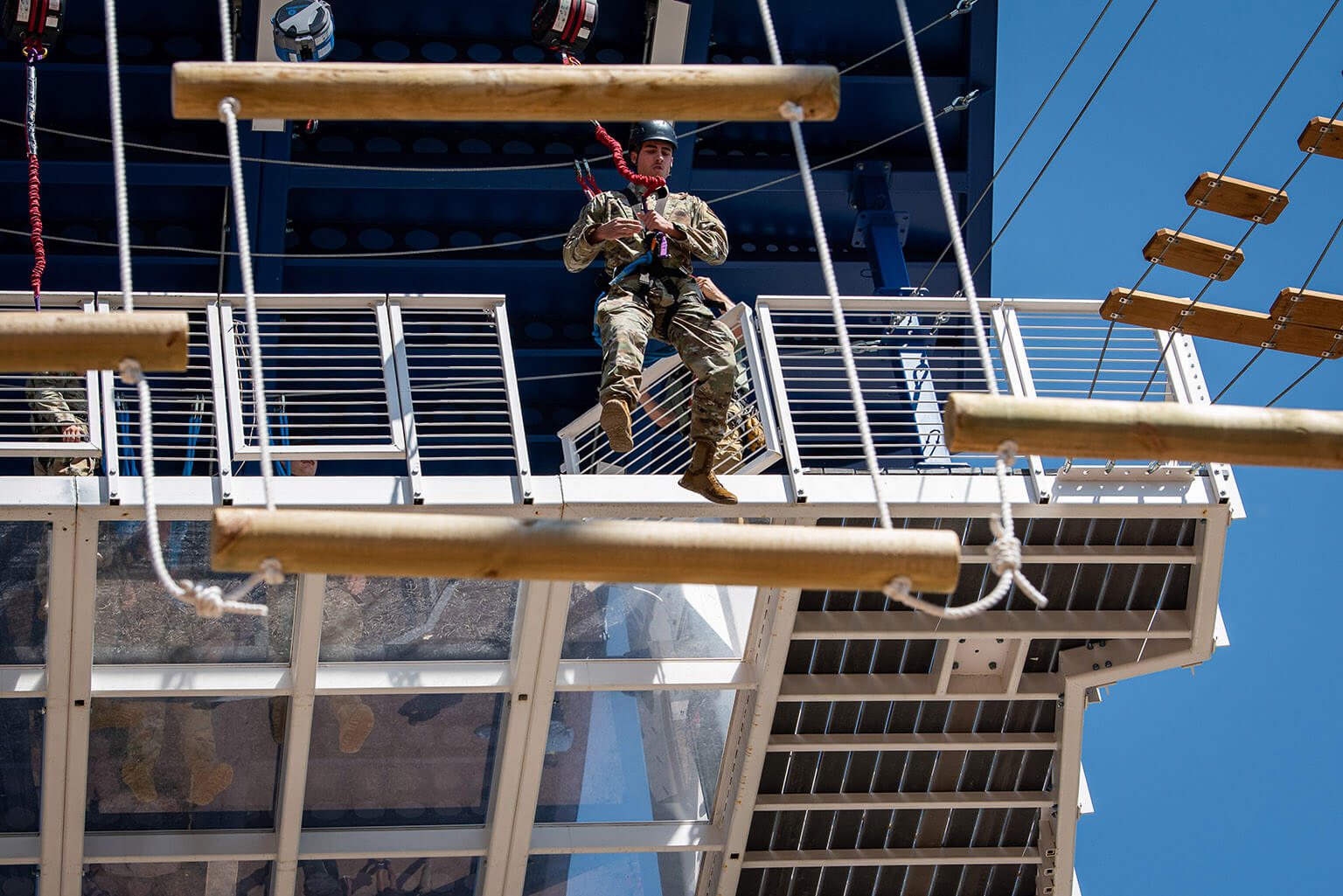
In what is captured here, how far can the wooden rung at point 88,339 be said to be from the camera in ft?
14.0

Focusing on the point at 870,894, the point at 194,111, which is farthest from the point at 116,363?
the point at 870,894

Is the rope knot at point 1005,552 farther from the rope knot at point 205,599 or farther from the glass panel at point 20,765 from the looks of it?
the glass panel at point 20,765

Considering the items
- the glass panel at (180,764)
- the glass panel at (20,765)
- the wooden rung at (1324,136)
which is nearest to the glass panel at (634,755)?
the glass panel at (180,764)

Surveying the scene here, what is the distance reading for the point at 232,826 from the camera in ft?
28.0

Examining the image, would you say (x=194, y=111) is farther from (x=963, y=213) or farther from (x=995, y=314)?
(x=963, y=213)

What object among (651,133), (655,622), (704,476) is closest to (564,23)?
(651,133)

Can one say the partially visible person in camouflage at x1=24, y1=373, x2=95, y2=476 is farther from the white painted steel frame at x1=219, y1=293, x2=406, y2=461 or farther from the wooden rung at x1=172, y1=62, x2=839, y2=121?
the wooden rung at x1=172, y1=62, x2=839, y2=121

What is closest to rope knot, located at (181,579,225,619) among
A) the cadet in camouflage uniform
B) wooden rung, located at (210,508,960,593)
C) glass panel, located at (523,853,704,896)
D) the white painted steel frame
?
wooden rung, located at (210,508,960,593)

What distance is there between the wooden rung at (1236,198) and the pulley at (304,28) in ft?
16.8

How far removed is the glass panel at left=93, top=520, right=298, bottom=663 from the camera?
24.9 feet

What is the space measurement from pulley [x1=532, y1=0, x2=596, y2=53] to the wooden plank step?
4076mm

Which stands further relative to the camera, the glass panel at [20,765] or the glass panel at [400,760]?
the glass panel at [400,760]

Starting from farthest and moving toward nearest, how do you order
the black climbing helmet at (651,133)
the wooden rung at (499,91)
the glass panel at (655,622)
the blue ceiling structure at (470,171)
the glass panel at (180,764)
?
the blue ceiling structure at (470,171) → the glass panel at (655,622) → the glass panel at (180,764) → the black climbing helmet at (651,133) → the wooden rung at (499,91)

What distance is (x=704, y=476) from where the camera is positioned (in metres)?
7.20
